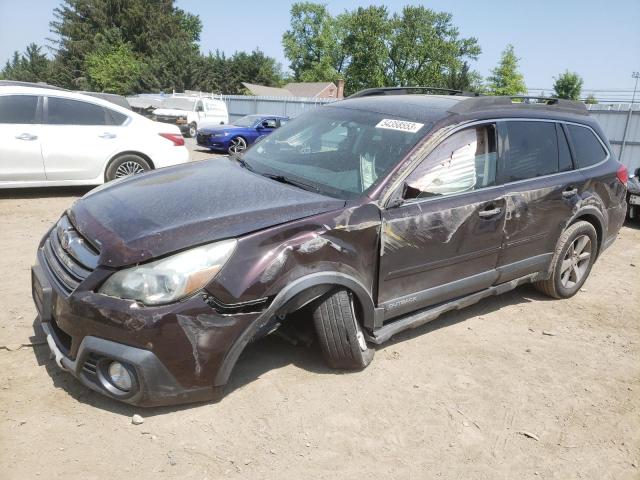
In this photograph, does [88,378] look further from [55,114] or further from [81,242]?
[55,114]

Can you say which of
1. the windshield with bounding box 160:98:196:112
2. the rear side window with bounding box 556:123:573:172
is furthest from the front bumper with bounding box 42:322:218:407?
the windshield with bounding box 160:98:196:112

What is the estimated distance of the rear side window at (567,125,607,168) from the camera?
4504mm

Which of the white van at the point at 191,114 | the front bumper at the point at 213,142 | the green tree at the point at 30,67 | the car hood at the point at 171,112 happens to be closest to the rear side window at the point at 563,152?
the front bumper at the point at 213,142

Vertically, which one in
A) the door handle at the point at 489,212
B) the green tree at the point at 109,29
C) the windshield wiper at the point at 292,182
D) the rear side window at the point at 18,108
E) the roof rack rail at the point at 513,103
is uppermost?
the green tree at the point at 109,29

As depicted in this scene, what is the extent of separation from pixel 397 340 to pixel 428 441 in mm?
1122

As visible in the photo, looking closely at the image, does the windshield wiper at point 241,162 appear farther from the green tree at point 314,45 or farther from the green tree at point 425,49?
the green tree at point 314,45

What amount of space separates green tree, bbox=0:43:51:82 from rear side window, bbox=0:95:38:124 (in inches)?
2774

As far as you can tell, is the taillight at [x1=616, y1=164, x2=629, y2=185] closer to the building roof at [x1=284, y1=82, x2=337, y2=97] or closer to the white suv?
the white suv

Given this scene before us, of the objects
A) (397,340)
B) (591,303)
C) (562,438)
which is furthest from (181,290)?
(591,303)

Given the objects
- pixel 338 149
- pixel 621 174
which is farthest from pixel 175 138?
pixel 621 174

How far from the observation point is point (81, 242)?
112 inches

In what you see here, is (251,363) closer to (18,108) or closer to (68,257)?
(68,257)

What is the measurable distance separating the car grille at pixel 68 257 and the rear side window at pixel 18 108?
4.81 m

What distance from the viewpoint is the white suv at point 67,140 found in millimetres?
7000
